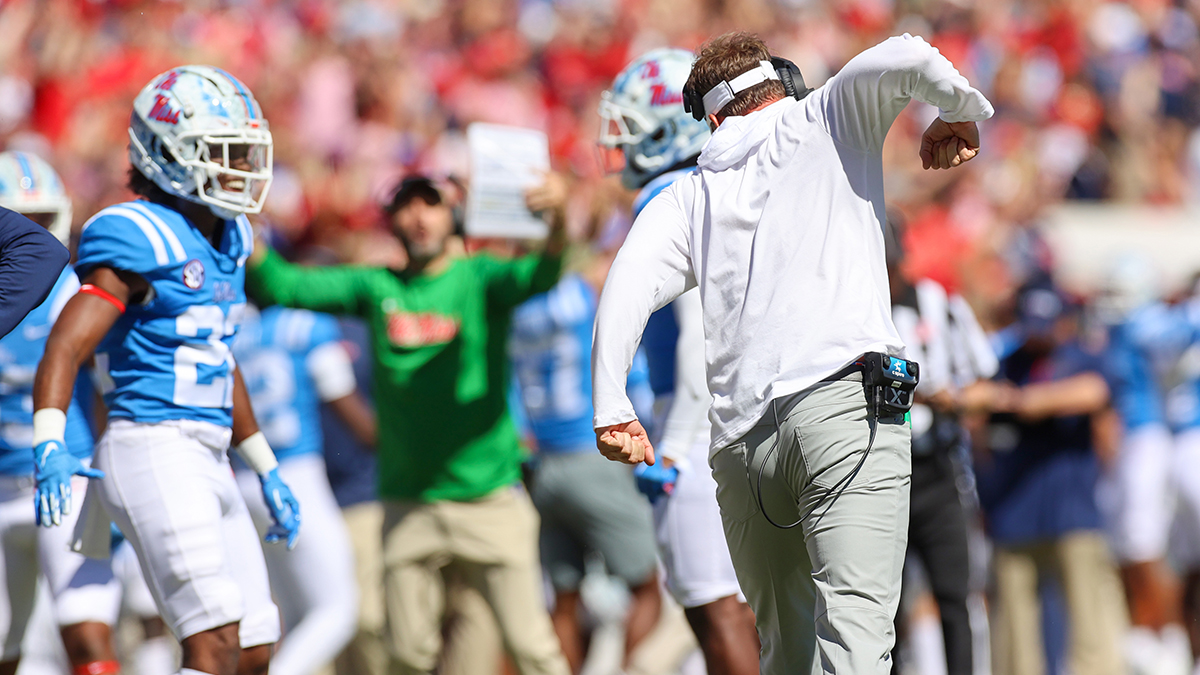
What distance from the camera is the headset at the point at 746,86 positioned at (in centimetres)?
376

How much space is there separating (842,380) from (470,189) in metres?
2.59

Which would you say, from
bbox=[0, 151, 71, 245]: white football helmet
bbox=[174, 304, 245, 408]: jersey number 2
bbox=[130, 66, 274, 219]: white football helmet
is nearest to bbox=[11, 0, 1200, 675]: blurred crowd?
bbox=[0, 151, 71, 245]: white football helmet

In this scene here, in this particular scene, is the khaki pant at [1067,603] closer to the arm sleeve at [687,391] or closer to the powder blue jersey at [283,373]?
the arm sleeve at [687,391]

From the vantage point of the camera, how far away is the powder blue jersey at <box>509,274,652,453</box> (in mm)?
6902

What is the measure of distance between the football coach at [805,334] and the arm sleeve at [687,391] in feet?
3.08

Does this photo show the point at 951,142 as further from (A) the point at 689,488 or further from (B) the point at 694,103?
(A) the point at 689,488

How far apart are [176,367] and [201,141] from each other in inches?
29.1

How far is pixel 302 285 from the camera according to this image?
5.74 metres

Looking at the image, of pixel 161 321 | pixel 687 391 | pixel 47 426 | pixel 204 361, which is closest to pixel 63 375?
pixel 47 426

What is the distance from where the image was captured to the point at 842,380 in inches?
137

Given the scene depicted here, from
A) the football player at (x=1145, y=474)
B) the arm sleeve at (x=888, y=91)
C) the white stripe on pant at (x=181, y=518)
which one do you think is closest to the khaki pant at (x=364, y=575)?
the white stripe on pant at (x=181, y=518)

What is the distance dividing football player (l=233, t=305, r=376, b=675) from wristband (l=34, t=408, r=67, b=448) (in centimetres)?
→ 209

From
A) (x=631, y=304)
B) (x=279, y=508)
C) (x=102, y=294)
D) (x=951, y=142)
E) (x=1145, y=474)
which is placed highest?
(x=951, y=142)

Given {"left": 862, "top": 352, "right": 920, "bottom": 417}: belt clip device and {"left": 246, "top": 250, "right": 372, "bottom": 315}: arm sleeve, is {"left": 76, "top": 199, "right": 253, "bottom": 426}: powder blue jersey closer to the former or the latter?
{"left": 246, "top": 250, "right": 372, "bottom": 315}: arm sleeve
